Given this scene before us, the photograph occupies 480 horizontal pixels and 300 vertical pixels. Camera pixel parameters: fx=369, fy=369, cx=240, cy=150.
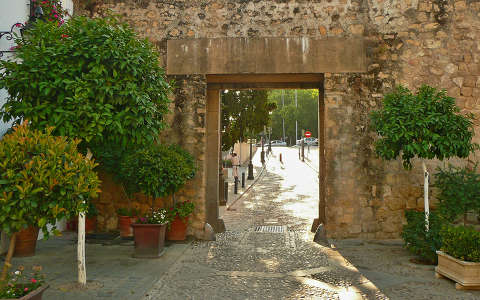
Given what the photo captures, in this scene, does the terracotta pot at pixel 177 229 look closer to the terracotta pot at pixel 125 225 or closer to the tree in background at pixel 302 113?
the terracotta pot at pixel 125 225

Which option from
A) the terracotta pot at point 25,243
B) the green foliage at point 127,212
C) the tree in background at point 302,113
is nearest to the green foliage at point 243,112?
the green foliage at point 127,212

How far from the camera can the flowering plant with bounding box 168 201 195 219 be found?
7883 mm

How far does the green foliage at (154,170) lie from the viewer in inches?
275

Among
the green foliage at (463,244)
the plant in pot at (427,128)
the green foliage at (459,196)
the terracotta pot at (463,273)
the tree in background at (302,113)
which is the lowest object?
the terracotta pot at (463,273)

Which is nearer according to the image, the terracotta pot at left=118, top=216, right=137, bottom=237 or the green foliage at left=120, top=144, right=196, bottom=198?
the green foliage at left=120, top=144, right=196, bottom=198

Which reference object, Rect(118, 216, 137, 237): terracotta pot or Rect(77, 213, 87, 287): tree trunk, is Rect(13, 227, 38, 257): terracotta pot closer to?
Rect(118, 216, 137, 237): terracotta pot

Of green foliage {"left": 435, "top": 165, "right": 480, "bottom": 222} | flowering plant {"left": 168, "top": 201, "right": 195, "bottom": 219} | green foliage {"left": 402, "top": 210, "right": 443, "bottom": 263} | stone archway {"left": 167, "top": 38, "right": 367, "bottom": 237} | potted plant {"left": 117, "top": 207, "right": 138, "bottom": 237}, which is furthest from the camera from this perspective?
potted plant {"left": 117, "top": 207, "right": 138, "bottom": 237}

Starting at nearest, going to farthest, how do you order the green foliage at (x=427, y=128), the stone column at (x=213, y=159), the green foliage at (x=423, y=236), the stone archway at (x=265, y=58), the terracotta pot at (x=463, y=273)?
the terracotta pot at (x=463, y=273), the green foliage at (x=427, y=128), the green foliage at (x=423, y=236), the stone archway at (x=265, y=58), the stone column at (x=213, y=159)

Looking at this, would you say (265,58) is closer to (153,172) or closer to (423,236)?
(153,172)

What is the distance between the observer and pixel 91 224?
28.3 ft

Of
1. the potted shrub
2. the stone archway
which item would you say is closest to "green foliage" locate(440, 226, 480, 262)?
the potted shrub

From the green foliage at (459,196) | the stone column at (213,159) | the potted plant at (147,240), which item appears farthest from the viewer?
the stone column at (213,159)

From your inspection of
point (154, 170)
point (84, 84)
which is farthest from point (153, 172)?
point (84, 84)

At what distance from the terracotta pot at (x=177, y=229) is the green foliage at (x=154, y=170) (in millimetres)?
901
